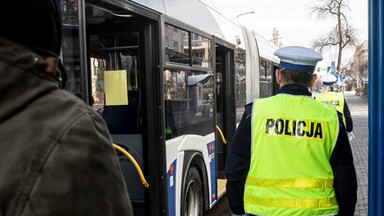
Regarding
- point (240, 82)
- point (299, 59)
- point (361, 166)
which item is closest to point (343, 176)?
point (299, 59)

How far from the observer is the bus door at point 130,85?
167 inches

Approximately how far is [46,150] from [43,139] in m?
0.02

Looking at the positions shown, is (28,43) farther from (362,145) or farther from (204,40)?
(362,145)

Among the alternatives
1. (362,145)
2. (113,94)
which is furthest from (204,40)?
(362,145)

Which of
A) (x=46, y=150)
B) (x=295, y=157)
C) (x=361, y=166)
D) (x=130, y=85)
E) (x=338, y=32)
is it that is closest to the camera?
(x=46, y=150)

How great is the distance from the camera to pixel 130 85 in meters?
4.84

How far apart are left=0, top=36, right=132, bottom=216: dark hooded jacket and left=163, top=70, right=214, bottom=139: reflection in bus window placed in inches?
131

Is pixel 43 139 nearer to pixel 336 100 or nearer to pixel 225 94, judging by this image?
pixel 225 94

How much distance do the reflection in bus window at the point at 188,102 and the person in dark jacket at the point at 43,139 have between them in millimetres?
3298

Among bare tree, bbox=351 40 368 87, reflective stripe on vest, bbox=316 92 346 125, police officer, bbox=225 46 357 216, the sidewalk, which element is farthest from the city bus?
bare tree, bbox=351 40 368 87

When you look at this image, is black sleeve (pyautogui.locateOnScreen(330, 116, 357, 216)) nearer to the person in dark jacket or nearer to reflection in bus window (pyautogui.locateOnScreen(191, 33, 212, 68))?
the person in dark jacket

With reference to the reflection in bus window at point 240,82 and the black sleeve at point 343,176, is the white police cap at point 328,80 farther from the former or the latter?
the black sleeve at point 343,176

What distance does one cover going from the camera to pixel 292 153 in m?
2.62

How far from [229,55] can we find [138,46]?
2.88m
